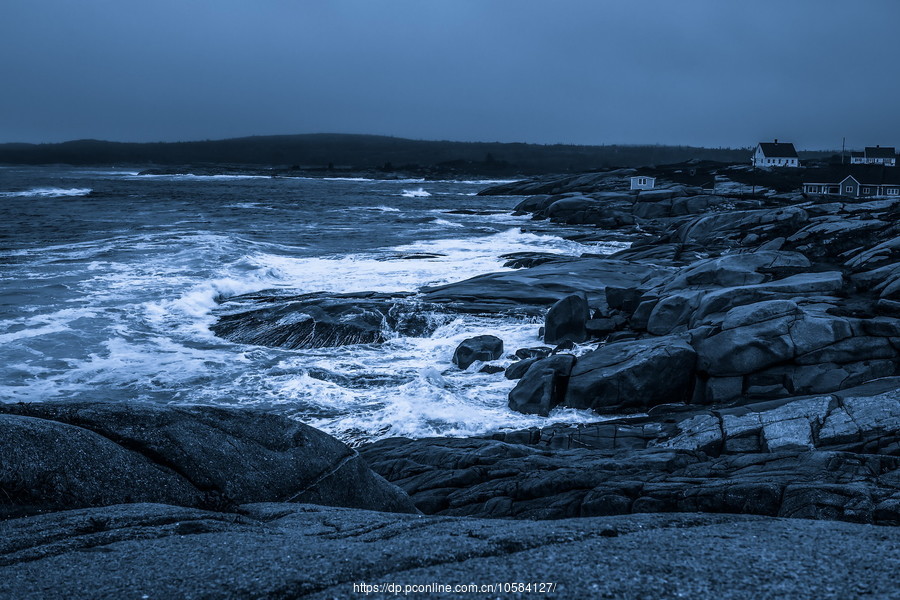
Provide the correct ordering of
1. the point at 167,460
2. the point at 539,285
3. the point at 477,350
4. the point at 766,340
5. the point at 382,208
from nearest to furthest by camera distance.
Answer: the point at 167,460 → the point at 766,340 → the point at 477,350 → the point at 539,285 → the point at 382,208

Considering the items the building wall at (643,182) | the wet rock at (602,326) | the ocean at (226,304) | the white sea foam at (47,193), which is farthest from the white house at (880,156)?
the white sea foam at (47,193)

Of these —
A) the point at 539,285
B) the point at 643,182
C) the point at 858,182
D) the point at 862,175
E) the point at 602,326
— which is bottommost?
the point at 602,326

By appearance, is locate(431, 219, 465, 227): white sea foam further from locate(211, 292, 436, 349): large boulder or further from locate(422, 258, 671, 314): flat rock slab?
locate(211, 292, 436, 349): large boulder

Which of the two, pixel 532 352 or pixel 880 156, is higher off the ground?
pixel 880 156

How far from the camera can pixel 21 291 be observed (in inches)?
1070

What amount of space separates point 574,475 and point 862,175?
240 ft

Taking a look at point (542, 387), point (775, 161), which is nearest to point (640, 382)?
point (542, 387)

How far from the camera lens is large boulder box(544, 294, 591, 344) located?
2006 centimetres

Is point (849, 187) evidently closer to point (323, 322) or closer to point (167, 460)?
point (323, 322)

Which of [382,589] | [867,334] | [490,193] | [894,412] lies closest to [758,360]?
[867,334]

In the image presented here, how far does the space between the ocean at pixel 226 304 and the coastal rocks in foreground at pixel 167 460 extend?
19.8 ft

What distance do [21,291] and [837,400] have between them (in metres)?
27.9

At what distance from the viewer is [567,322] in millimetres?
20172

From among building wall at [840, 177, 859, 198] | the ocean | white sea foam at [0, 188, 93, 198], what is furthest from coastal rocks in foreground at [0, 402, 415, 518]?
white sea foam at [0, 188, 93, 198]
